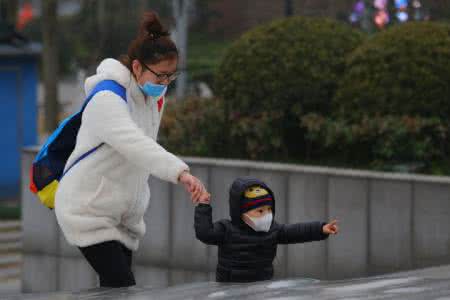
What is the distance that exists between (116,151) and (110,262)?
547 millimetres

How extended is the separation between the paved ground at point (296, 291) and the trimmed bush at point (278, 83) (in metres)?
4.18

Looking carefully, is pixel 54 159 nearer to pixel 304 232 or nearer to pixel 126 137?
pixel 126 137

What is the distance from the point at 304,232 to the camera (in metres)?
5.86

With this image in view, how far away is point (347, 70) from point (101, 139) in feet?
16.8

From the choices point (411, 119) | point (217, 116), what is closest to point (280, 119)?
point (217, 116)

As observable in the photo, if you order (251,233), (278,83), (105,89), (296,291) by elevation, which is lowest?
(296,291)

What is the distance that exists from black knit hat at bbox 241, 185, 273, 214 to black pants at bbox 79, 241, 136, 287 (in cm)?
61

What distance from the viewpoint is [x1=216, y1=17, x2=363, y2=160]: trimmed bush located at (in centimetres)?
1038

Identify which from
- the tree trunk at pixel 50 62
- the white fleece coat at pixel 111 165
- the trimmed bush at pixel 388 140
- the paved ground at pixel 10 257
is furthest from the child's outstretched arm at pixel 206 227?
the tree trunk at pixel 50 62

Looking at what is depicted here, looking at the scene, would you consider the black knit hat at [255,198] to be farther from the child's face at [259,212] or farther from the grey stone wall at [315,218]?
the grey stone wall at [315,218]

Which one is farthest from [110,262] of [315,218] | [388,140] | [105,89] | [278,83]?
[278,83]

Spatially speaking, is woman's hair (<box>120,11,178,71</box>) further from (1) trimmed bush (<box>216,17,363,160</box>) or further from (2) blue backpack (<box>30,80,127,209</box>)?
(1) trimmed bush (<box>216,17,363,160</box>)

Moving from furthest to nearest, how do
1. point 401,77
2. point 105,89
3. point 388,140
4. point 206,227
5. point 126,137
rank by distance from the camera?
Answer: point 401,77
point 388,140
point 206,227
point 105,89
point 126,137

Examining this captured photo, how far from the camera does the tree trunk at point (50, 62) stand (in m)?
24.2
